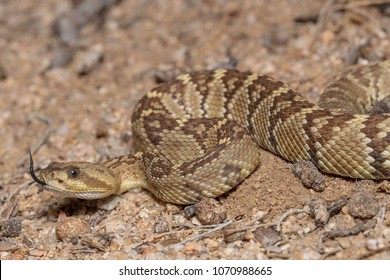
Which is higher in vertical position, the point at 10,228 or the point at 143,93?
the point at 143,93

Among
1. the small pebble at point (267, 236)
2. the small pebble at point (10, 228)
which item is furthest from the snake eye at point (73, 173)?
the small pebble at point (267, 236)

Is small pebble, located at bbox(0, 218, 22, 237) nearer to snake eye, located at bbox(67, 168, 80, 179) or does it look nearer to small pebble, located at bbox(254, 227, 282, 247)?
snake eye, located at bbox(67, 168, 80, 179)

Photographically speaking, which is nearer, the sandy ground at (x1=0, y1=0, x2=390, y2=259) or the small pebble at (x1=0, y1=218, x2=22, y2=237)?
the sandy ground at (x1=0, y1=0, x2=390, y2=259)

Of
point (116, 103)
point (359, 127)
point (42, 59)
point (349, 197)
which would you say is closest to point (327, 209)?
point (349, 197)

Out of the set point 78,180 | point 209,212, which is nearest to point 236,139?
point 209,212

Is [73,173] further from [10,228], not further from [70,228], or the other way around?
[10,228]

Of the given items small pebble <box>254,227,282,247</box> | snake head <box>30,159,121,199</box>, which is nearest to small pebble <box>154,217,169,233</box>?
snake head <box>30,159,121,199</box>
